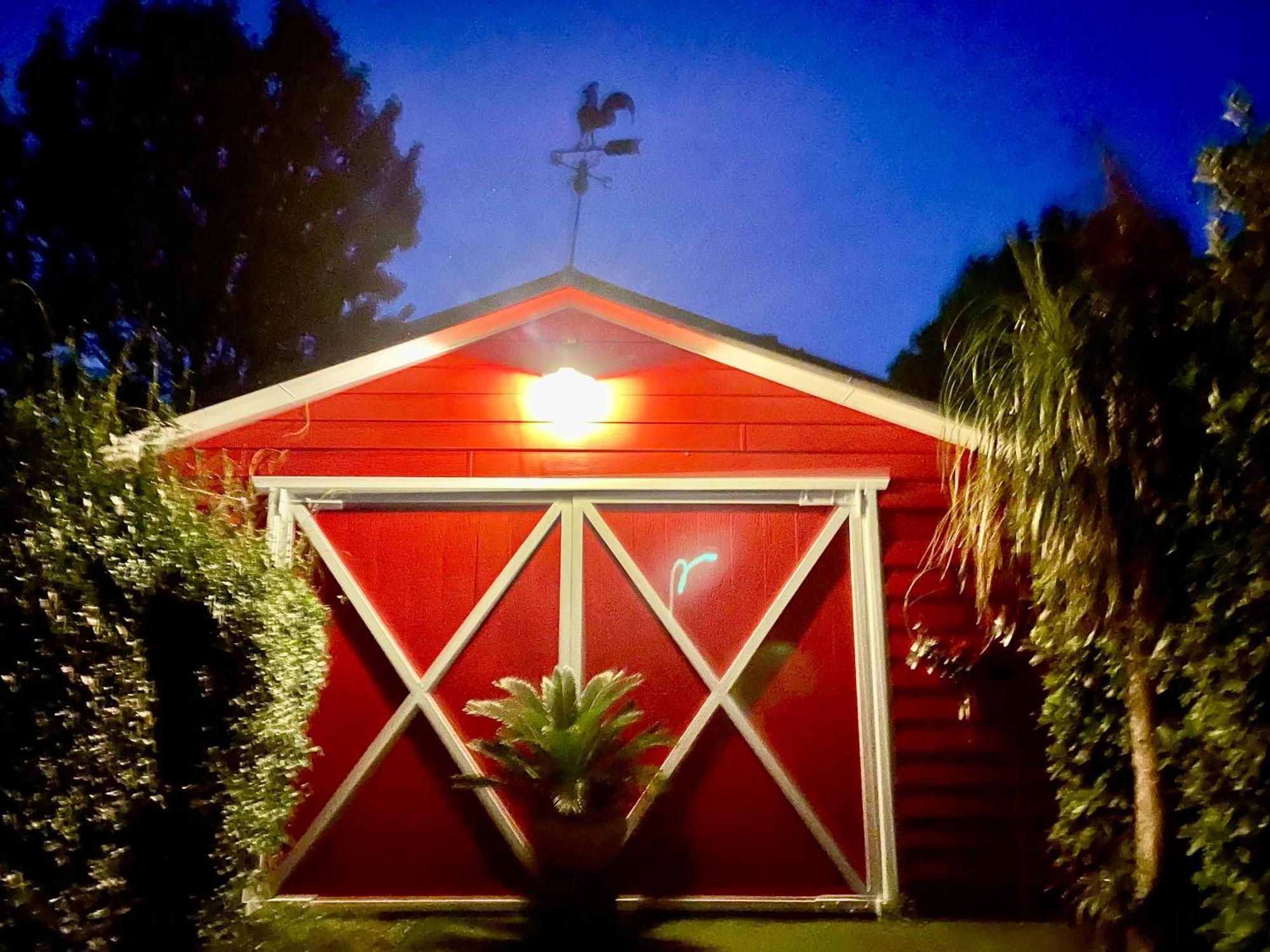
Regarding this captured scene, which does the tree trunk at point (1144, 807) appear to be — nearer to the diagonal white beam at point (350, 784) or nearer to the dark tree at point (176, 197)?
the diagonal white beam at point (350, 784)

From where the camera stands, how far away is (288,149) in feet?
58.6

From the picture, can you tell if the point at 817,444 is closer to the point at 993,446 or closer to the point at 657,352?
the point at 657,352

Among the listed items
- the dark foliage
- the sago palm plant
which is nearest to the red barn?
the sago palm plant

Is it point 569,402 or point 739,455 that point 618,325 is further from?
point 739,455

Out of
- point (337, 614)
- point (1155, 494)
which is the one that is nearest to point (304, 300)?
point (337, 614)

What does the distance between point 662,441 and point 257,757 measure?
2.83 meters

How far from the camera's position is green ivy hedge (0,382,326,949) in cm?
268

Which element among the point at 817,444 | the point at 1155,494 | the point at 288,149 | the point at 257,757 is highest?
the point at 288,149

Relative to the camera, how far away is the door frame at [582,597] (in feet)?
16.4

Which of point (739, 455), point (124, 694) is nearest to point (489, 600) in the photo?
point (739, 455)

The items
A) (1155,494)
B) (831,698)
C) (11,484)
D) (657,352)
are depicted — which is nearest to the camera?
(11,484)

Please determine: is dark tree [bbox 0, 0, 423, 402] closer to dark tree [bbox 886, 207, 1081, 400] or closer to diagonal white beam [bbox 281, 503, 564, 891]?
dark tree [bbox 886, 207, 1081, 400]

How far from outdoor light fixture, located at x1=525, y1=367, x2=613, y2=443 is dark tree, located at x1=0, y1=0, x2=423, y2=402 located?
1223 centimetres

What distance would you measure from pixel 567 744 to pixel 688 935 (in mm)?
1192
